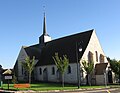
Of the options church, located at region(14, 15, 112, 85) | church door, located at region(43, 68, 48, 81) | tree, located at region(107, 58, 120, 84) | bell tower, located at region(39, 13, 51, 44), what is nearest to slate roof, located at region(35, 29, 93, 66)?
church, located at region(14, 15, 112, 85)

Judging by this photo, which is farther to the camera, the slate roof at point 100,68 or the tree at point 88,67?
the slate roof at point 100,68

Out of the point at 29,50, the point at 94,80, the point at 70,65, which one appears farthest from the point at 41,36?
the point at 94,80

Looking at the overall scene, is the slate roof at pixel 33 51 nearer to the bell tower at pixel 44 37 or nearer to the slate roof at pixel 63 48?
the slate roof at pixel 63 48

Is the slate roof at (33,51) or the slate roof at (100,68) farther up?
the slate roof at (33,51)

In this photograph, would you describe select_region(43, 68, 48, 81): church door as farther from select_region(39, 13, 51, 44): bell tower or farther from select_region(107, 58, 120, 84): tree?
select_region(107, 58, 120, 84): tree

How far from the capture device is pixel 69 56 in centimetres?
5328

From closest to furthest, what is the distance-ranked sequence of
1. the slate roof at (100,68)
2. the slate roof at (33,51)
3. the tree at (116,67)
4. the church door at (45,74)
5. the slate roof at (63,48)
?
the slate roof at (100,68) → the tree at (116,67) → the slate roof at (63,48) → the church door at (45,74) → the slate roof at (33,51)

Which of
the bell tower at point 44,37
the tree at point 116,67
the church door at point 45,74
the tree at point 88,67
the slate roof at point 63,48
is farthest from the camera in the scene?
the bell tower at point 44,37

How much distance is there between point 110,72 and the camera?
52.1 m

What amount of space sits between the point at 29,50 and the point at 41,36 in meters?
5.07

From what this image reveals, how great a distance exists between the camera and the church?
5041 centimetres

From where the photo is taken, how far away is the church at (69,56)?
5041 centimetres

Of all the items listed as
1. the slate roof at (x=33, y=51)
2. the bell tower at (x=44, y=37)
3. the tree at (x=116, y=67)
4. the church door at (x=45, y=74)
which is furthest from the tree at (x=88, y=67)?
the bell tower at (x=44, y=37)

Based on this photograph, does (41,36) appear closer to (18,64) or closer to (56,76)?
(18,64)
